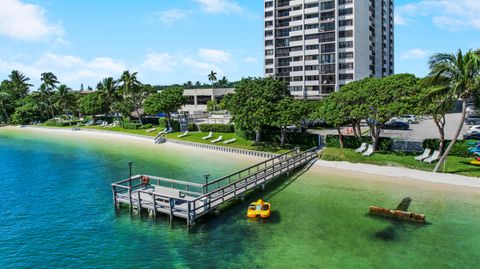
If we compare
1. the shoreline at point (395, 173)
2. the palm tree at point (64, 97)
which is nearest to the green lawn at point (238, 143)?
the shoreline at point (395, 173)

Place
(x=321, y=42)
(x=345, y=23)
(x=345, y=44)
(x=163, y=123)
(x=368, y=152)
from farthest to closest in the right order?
(x=321, y=42), (x=345, y=44), (x=345, y=23), (x=163, y=123), (x=368, y=152)

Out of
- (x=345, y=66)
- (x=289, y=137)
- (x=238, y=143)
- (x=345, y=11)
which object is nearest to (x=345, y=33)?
(x=345, y=11)

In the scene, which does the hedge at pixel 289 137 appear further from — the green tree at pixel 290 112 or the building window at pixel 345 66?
the building window at pixel 345 66

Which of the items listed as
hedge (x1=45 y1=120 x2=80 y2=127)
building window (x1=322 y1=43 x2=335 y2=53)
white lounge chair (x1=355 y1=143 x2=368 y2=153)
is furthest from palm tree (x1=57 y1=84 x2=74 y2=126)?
white lounge chair (x1=355 y1=143 x2=368 y2=153)

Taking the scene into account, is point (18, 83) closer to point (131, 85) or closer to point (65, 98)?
point (65, 98)

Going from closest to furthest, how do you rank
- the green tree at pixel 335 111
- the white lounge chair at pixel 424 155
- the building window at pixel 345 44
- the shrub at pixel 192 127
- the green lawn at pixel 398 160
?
the green lawn at pixel 398 160, the white lounge chair at pixel 424 155, the green tree at pixel 335 111, the shrub at pixel 192 127, the building window at pixel 345 44

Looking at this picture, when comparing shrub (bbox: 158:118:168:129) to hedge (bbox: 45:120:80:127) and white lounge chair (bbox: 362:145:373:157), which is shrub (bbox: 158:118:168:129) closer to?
hedge (bbox: 45:120:80:127)
